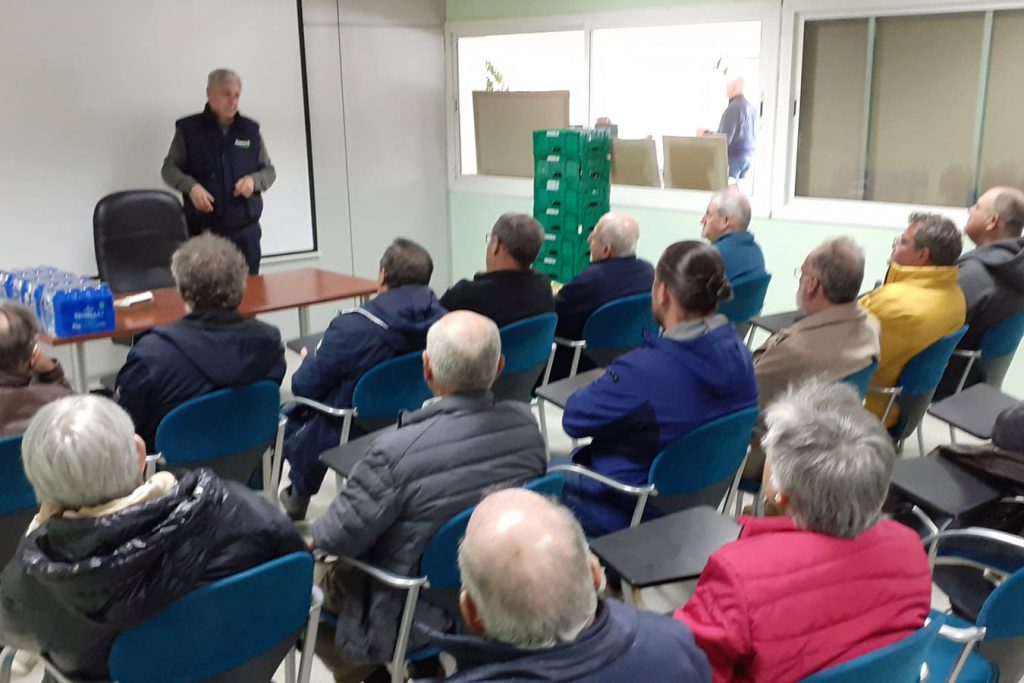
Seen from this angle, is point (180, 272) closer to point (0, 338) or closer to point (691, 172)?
point (0, 338)

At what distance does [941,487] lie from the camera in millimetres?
2115

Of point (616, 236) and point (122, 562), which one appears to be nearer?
point (122, 562)

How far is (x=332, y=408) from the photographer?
2967 mm

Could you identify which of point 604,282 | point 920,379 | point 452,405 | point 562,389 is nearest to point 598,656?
point 452,405

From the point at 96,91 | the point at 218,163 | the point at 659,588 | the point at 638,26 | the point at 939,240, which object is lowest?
the point at 659,588

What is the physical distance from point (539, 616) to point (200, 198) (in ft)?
14.2

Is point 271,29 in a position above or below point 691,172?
above

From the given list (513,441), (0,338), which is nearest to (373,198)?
(0,338)

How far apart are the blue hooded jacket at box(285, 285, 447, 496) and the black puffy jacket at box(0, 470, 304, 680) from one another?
1369 mm

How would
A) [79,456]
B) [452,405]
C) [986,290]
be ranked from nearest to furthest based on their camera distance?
[79,456] < [452,405] < [986,290]

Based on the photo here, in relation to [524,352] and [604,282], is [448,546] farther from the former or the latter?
[604,282]

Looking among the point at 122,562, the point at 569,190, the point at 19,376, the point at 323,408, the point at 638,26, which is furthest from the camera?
the point at 638,26

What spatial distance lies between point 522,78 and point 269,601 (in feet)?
20.4

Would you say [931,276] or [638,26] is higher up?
[638,26]
